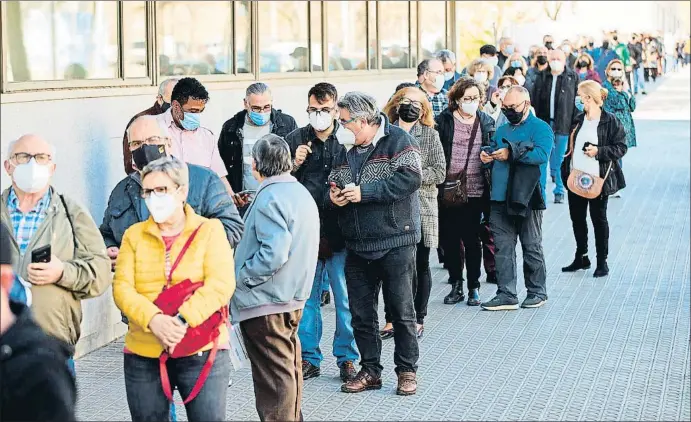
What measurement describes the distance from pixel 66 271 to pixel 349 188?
227cm

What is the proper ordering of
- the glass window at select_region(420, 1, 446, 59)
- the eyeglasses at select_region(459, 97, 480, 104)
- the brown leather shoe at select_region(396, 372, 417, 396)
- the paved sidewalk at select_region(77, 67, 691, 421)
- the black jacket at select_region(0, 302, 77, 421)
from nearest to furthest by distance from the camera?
the black jacket at select_region(0, 302, 77, 421)
the paved sidewalk at select_region(77, 67, 691, 421)
the brown leather shoe at select_region(396, 372, 417, 396)
the eyeglasses at select_region(459, 97, 480, 104)
the glass window at select_region(420, 1, 446, 59)

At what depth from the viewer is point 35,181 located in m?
6.17

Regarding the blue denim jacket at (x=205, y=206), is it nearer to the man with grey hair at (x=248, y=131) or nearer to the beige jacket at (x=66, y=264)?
the beige jacket at (x=66, y=264)

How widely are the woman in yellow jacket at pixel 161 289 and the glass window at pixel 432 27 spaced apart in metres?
12.9

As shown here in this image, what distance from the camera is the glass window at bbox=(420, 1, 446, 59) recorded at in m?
18.5

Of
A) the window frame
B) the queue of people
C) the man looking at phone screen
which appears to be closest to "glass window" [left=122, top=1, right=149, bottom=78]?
the window frame

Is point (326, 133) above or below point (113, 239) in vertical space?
above

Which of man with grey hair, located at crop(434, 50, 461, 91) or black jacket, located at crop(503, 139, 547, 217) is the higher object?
man with grey hair, located at crop(434, 50, 461, 91)

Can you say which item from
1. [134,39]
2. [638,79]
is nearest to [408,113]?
[134,39]

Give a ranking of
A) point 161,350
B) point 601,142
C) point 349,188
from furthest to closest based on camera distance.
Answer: point 601,142
point 349,188
point 161,350

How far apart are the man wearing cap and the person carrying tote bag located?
29.3 feet

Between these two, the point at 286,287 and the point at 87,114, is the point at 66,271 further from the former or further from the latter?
the point at 87,114

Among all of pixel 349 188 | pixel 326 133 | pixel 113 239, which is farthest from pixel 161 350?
pixel 326 133

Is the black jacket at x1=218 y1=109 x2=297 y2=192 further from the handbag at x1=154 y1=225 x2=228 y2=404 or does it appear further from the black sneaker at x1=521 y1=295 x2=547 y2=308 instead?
the handbag at x1=154 y1=225 x2=228 y2=404
